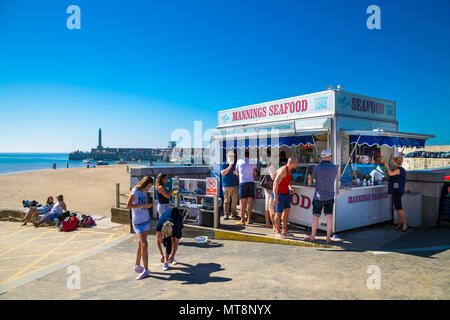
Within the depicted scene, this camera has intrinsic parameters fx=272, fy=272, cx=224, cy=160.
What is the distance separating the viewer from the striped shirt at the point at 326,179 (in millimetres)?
5363

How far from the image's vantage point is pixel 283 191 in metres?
5.81

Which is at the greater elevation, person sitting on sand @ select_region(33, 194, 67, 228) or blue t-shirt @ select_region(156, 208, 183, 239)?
blue t-shirt @ select_region(156, 208, 183, 239)

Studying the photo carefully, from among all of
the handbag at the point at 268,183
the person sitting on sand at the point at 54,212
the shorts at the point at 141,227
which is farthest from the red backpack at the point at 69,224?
the handbag at the point at 268,183

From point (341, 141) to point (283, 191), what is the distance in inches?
73.2

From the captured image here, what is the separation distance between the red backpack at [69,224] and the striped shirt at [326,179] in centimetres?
836

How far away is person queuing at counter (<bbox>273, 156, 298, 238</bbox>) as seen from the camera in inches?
222

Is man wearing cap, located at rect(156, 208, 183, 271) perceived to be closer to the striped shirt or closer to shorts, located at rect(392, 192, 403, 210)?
the striped shirt

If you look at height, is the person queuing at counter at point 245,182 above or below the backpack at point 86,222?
above

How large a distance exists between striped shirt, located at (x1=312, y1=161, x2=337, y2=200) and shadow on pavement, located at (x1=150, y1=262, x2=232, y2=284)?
2480 mm

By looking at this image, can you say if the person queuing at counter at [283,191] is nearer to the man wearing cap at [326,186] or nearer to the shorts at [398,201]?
the man wearing cap at [326,186]

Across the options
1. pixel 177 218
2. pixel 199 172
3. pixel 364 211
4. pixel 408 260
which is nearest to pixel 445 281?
pixel 408 260

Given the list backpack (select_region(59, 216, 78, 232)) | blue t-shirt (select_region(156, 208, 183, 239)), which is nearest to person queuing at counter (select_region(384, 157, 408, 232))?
blue t-shirt (select_region(156, 208, 183, 239))

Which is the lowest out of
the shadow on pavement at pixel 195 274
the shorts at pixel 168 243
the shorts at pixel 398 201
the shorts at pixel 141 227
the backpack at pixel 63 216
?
the backpack at pixel 63 216
